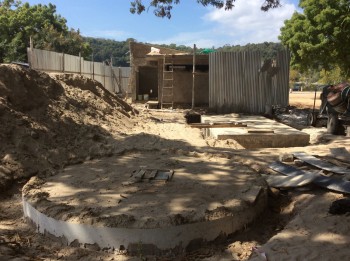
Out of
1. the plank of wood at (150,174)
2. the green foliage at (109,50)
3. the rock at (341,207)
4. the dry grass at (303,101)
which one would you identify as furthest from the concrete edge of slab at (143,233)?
the green foliage at (109,50)

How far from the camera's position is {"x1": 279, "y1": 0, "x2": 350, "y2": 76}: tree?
17.3 metres

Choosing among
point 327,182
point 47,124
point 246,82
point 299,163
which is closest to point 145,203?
point 327,182

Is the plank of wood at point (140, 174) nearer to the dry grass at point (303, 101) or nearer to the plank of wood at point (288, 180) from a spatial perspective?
the plank of wood at point (288, 180)

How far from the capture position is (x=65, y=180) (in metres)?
5.14

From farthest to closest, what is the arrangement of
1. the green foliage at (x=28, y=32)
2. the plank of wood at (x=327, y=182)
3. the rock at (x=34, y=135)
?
1. the green foliage at (x=28, y=32)
2. the rock at (x=34, y=135)
3. the plank of wood at (x=327, y=182)

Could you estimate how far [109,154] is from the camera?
679cm

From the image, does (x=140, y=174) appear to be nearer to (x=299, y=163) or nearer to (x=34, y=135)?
(x=299, y=163)

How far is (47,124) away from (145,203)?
4.32 m

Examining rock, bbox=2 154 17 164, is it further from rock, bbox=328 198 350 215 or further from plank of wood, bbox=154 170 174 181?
rock, bbox=328 198 350 215

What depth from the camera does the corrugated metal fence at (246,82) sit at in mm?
13266

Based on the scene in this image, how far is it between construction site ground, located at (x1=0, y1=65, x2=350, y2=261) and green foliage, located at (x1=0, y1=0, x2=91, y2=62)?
1915 cm

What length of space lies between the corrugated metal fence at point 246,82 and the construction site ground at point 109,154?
3.45 ft

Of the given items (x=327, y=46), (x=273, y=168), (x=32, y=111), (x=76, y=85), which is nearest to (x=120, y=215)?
(x=273, y=168)

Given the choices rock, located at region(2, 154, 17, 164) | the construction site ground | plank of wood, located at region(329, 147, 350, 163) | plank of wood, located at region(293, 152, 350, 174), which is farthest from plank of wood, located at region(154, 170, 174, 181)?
plank of wood, located at region(329, 147, 350, 163)
